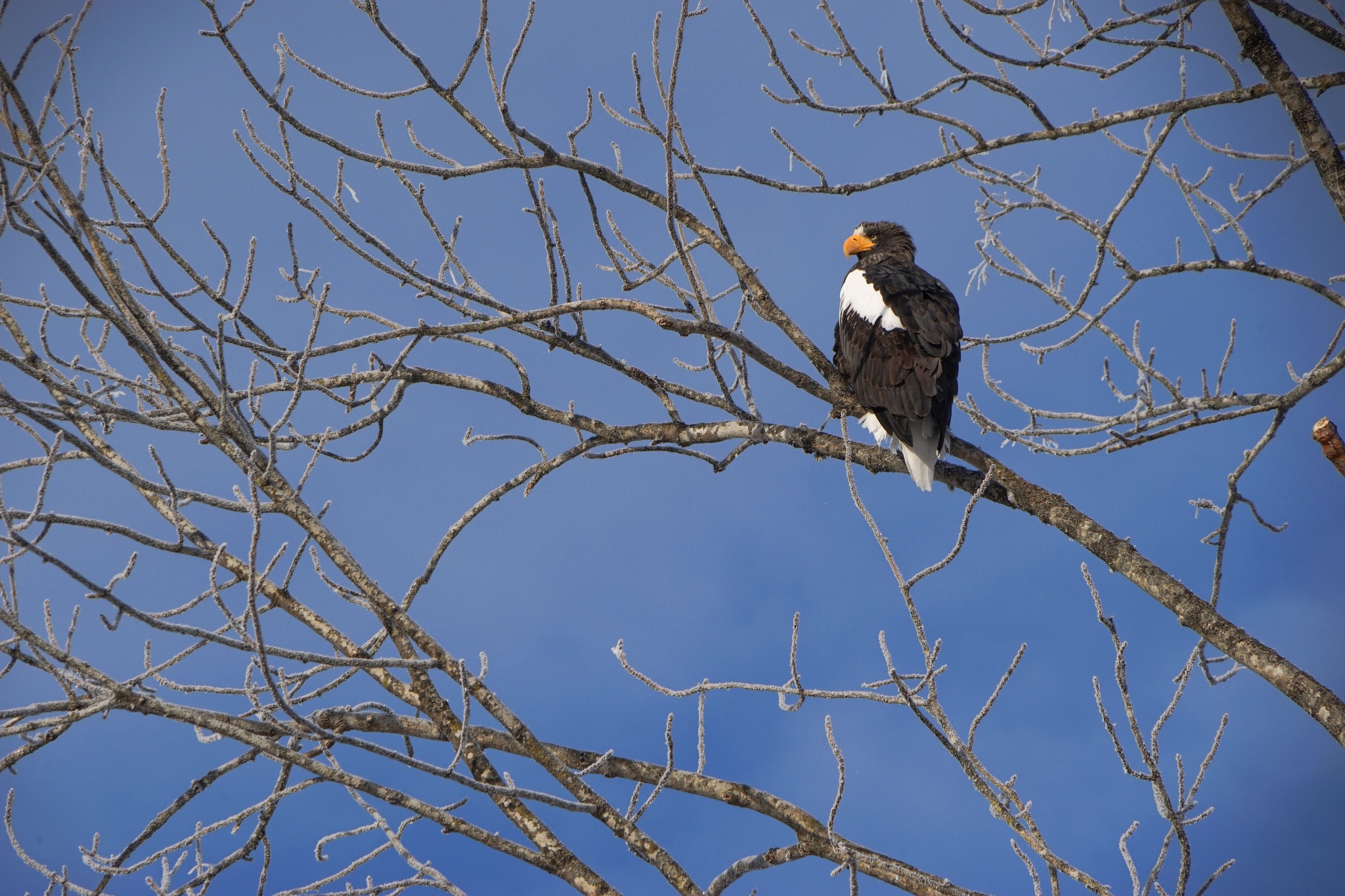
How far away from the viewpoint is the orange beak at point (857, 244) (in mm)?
6594

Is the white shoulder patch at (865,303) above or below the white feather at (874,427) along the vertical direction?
above

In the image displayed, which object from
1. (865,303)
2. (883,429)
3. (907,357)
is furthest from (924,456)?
(865,303)

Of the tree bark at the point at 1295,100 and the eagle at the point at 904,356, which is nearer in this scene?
the tree bark at the point at 1295,100

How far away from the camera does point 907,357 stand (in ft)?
15.2

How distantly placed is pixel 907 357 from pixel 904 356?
0.01 metres

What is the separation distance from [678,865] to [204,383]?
6.96 ft

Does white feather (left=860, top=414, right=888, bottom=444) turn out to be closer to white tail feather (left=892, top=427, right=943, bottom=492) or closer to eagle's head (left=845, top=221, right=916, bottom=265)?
white tail feather (left=892, top=427, right=943, bottom=492)

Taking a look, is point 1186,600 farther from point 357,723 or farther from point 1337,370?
point 357,723

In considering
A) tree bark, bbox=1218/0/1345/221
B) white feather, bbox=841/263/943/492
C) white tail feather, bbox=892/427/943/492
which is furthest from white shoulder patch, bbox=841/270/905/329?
tree bark, bbox=1218/0/1345/221

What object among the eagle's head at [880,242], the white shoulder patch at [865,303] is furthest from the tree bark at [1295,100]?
the eagle's head at [880,242]

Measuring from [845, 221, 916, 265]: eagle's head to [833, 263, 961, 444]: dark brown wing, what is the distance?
1444 millimetres

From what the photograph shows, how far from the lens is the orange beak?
659cm

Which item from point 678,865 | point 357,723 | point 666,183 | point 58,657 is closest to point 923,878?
point 678,865

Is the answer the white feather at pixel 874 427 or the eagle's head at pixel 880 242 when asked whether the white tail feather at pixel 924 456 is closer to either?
the white feather at pixel 874 427
